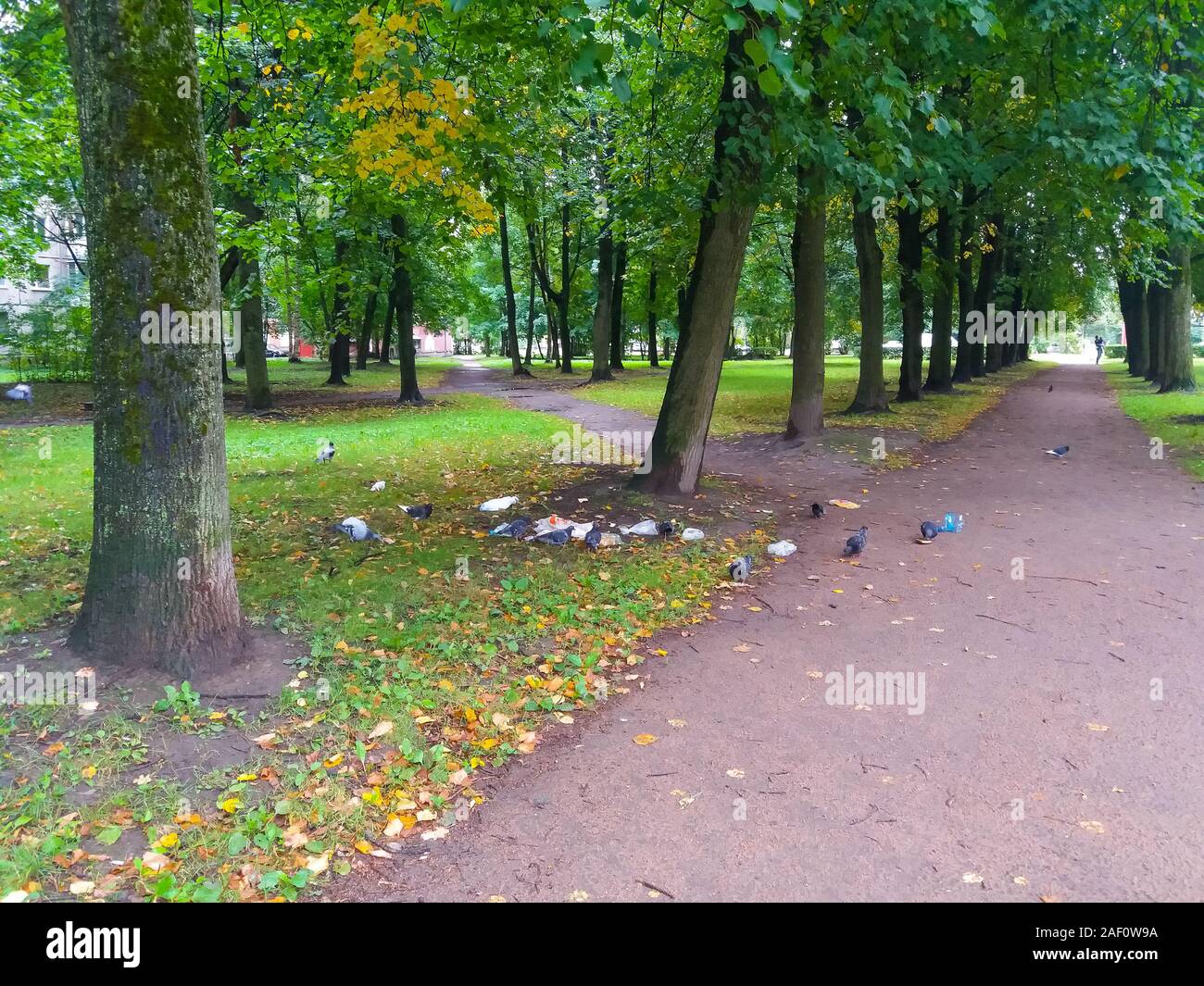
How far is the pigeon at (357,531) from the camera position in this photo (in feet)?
25.5

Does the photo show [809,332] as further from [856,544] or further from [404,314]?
[404,314]

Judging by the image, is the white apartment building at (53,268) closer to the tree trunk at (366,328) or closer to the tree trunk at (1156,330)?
the tree trunk at (366,328)

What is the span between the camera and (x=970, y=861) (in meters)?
3.34

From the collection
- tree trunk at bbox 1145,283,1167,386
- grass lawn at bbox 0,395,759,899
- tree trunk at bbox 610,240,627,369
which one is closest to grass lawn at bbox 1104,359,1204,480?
tree trunk at bbox 1145,283,1167,386

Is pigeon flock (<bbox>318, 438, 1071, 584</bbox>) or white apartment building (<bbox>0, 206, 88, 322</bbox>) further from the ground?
white apartment building (<bbox>0, 206, 88, 322</bbox>)

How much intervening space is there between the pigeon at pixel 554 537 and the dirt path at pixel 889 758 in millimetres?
1897

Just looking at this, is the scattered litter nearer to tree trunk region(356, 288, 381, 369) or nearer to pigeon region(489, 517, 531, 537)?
pigeon region(489, 517, 531, 537)

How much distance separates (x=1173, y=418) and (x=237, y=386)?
86.8 feet

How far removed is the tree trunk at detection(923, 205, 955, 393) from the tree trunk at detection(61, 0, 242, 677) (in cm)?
1983

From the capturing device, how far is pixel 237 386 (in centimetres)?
2770

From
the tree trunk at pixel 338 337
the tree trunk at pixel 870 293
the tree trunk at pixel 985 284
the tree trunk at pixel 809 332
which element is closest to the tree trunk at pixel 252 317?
the tree trunk at pixel 338 337

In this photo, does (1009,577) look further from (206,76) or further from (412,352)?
(412,352)

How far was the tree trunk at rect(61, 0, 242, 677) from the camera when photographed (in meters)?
4.30

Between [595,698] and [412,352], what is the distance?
63.7ft
